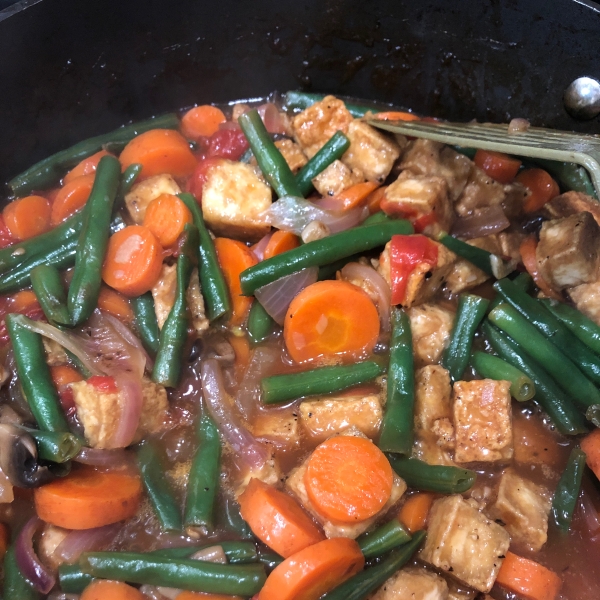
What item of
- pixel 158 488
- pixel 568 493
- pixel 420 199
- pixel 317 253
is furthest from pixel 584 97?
pixel 158 488

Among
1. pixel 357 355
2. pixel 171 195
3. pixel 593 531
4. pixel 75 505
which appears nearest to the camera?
pixel 75 505

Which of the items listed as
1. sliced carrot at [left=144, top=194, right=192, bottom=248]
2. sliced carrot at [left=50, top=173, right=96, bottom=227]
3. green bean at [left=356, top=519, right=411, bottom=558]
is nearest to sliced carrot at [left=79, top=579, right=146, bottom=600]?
green bean at [left=356, top=519, right=411, bottom=558]

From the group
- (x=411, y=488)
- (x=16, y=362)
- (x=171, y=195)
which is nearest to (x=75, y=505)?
(x=16, y=362)

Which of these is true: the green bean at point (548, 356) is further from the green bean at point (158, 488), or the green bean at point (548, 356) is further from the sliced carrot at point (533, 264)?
the green bean at point (158, 488)

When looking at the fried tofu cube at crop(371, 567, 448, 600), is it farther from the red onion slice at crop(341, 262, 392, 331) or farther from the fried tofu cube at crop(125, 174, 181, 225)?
the fried tofu cube at crop(125, 174, 181, 225)

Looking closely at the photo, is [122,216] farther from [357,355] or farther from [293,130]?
[357,355]

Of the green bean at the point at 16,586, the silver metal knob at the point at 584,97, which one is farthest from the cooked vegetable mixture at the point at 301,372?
the silver metal knob at the point at 584,97
